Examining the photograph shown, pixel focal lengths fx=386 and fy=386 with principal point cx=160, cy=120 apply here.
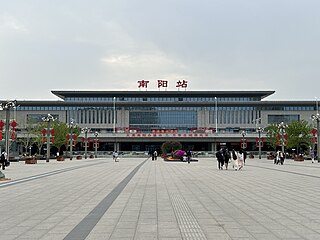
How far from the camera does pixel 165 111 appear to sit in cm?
9762

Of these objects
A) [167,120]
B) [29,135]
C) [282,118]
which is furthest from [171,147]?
[282,118]

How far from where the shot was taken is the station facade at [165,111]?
95.3 m

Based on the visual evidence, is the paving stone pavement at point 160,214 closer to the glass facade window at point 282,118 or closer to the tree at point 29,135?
the tree at point 29,135

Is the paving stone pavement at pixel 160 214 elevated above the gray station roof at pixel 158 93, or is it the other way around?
the gray station roof at pixel 158 93

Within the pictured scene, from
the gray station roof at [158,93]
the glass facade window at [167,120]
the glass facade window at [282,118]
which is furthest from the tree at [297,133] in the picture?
the glass facade window at [167,120]

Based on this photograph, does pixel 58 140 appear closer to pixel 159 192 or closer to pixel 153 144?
pixel 153 144

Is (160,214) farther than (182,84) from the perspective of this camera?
No

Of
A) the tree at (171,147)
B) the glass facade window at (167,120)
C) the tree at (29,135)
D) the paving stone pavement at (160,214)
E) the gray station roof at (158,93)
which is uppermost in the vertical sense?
the gray station roof at (158,93)

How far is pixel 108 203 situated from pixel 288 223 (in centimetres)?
519

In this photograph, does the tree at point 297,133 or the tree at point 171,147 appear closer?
the tree at point 171,147

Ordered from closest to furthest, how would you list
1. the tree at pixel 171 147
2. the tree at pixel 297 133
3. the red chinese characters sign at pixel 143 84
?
1. the tree at pixel 171 147
2. the tree at pixel 297 133
3. the red chinese characters sign at pixel 143 84

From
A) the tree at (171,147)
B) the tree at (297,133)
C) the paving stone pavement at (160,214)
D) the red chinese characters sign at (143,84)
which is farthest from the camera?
the red chinese characters sign at (143,84)

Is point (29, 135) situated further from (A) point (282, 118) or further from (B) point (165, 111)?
(A) point (282, 118)

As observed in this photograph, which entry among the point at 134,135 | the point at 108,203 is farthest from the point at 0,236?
the point at 134,135
